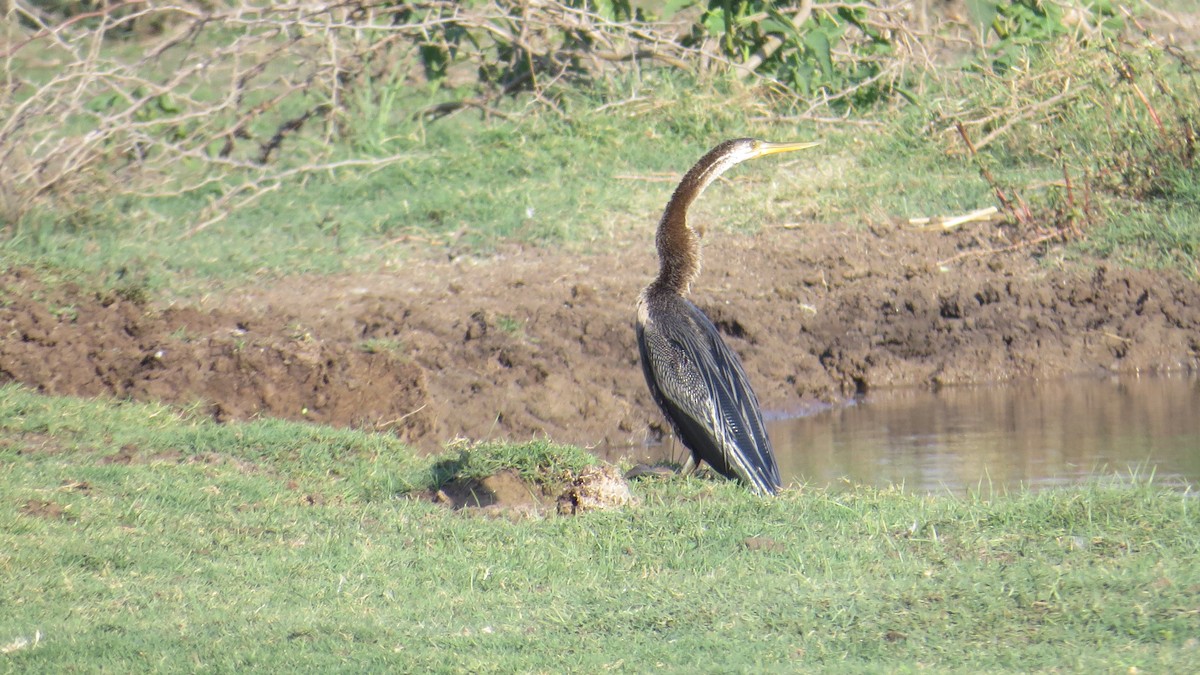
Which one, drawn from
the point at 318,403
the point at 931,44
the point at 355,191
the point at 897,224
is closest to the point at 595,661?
the point at 318,403

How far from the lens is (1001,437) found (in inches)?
289

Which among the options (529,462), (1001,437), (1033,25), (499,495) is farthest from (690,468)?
(1033,25)

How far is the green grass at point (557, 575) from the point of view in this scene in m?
3.71

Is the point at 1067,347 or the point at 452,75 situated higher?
the point at 452,75

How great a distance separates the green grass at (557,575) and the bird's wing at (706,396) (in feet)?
0.65

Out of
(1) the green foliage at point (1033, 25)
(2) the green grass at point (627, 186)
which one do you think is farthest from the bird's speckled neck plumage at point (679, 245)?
(1) the green foliage at point (1033, 25)

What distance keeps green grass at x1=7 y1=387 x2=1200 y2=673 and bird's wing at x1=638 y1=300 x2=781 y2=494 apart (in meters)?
0.20

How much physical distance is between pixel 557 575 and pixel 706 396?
169cm

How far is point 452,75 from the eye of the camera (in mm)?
13000

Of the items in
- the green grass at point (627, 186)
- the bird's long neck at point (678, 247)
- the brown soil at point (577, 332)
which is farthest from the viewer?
the green grass at point (627, 186)

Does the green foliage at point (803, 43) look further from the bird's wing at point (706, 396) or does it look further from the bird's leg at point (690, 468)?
the bird's leg at point (690, 468)

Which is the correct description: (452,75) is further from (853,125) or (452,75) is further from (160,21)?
(160,21)

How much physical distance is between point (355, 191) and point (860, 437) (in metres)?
4.77

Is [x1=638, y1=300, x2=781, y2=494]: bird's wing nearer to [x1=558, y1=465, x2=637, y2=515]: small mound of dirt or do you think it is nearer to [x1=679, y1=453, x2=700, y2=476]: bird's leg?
[x1=679, y1=453, x2=700, y2=476]: bird's leg
